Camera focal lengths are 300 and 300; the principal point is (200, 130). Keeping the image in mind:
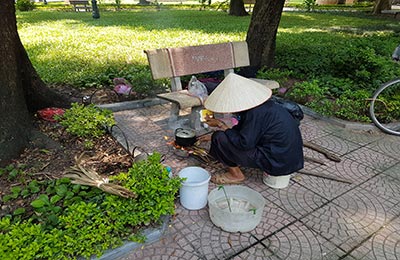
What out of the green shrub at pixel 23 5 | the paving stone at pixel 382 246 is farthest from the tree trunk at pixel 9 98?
the green shrub at pixel 23 5

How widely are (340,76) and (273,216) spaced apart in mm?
4675

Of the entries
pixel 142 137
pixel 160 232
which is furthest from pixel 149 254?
pixel 142 137

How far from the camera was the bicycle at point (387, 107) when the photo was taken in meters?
4.62

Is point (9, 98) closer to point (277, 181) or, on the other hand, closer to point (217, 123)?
point (217, 123)

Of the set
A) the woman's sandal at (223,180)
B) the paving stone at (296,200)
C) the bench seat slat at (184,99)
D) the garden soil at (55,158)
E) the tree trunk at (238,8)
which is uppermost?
the tree trunk at (238,8)

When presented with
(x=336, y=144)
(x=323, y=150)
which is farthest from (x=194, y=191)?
(x=336, y=144)

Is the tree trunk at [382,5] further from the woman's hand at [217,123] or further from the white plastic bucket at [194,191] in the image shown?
the white plastic bucket at [194,191]

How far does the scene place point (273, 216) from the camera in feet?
9.34

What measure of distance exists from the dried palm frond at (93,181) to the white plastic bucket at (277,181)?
1534mm

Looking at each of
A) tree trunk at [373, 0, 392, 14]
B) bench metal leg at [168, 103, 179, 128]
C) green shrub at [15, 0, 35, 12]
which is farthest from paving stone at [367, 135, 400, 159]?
green shrub at [15, 0, 35, 12]

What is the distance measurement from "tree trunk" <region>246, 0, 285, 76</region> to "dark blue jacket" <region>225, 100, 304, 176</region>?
3.40m

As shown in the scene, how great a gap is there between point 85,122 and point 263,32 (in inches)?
174

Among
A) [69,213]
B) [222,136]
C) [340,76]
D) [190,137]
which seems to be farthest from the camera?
[340,76]

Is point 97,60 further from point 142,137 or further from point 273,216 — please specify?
point 273,216
